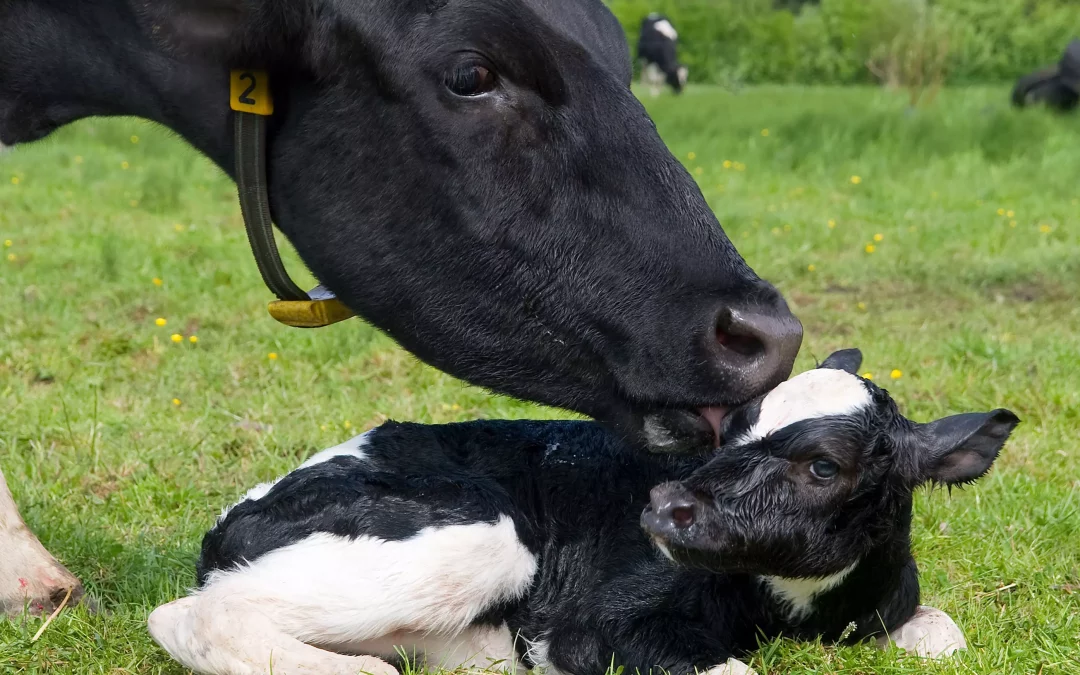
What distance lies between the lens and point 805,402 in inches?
110

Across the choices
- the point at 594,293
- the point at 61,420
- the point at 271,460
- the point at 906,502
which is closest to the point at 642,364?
the point at 594,293

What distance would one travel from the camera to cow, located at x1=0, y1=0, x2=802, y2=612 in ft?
8.45

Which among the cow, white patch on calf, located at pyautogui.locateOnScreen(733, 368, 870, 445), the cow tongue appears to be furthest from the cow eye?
white patch on calf, located at pyautogui.locateOnScreen(733, 368, 870, 445)

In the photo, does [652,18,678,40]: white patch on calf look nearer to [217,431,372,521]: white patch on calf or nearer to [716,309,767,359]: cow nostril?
[217,431,372,521]: white patch on calf

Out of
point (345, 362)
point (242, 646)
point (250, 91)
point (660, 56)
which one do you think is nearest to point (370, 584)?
point (242, 646)

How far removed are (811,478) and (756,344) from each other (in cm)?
42

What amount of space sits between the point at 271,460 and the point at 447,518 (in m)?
1.61

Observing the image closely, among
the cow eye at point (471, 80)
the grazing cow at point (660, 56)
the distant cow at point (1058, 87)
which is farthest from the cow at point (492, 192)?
the grazing cow at point (660, 56)

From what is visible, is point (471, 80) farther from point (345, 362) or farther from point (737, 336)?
point (345, 362)

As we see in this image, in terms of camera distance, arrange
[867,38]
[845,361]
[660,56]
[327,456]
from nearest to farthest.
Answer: [845,361] → [327,456] → [867,38] → [660,56]

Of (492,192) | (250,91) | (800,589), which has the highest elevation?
(250,91)

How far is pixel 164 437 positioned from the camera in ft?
15.4

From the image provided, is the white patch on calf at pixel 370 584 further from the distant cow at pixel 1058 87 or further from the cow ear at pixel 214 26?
the distant cow at pixel 1058 87

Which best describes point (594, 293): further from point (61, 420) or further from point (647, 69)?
point (647, 69)
